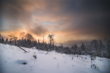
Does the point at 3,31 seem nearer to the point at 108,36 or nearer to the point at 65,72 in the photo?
the point at 65,72

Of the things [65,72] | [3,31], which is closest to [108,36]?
[65,72]

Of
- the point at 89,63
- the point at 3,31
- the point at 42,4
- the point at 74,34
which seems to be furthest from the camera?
the point at 89,63

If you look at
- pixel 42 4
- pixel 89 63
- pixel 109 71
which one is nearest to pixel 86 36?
pixel 89 63

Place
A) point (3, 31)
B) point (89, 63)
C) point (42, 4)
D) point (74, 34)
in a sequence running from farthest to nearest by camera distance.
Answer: point (89, 63)
point (74, 34)
point (42, 4)
point (3, 31)

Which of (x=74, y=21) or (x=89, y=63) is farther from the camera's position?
(x=89, y=63)

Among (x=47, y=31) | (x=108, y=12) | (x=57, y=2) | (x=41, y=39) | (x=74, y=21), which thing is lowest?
(x=41, y=39)

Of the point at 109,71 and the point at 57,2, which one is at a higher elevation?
the point at 57,2

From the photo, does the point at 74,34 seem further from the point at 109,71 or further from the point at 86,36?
the point at 109,71

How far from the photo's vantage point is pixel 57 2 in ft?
13.6

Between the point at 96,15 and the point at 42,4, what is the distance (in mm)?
1976

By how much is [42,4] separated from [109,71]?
10.3 feet

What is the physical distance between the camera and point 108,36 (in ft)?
14.5

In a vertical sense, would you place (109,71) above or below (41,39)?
below

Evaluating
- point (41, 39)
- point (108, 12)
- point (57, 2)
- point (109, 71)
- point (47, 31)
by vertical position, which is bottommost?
point (109, 71)
